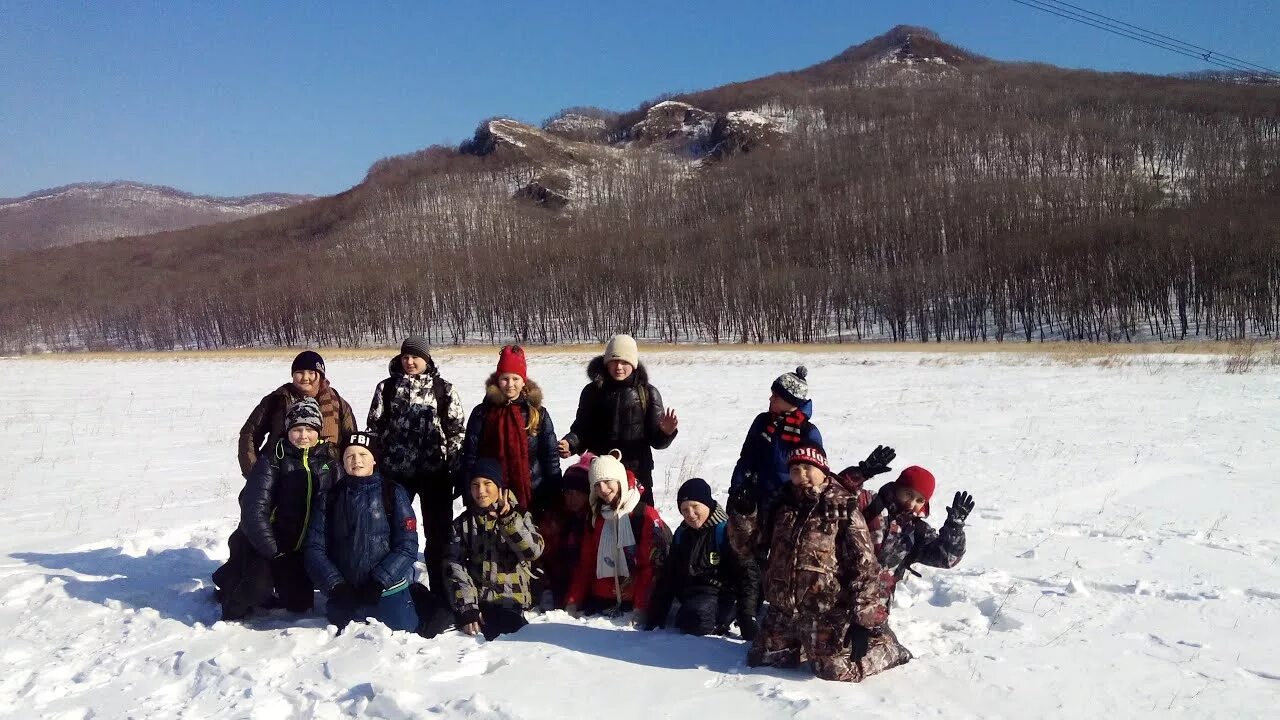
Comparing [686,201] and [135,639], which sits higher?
[686,201]

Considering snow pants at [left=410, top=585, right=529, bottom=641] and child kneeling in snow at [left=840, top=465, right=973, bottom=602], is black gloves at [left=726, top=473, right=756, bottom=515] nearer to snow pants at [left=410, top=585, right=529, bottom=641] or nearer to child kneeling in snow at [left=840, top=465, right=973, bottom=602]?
child kneeling in snow at [left=840, top=465, right=973, bottom=602]

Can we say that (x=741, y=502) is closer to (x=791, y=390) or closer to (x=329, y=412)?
(x=791, y=390)

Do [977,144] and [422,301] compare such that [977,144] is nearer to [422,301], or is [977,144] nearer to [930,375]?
[422,301]

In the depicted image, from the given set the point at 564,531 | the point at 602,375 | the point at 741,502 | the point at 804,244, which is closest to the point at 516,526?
the point at 564,531

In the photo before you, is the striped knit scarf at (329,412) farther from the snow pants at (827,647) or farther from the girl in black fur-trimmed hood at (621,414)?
the snow pants at (827,647)

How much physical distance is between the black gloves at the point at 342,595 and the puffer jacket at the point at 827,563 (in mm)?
2774

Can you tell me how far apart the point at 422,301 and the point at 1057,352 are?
55541 mm

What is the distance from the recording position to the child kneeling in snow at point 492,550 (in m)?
5.38

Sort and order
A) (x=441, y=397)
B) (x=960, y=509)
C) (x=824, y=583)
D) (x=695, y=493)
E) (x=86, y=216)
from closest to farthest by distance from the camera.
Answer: (x=824, y=583) → (x=960, y=509) → (x=695, y=493) → (x=441, y=397) → (x=86, y=216)

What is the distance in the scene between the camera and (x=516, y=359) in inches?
237

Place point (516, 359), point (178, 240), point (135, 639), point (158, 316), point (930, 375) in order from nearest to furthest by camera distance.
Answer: point (135, 639) < point (516, 359) < point (930, 375) < point (158, 316) < point (178, 240)

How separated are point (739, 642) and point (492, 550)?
70.2 inches

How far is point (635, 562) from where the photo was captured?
5523 mm

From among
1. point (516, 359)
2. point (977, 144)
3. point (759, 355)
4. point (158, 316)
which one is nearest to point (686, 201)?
point (977, 144)
